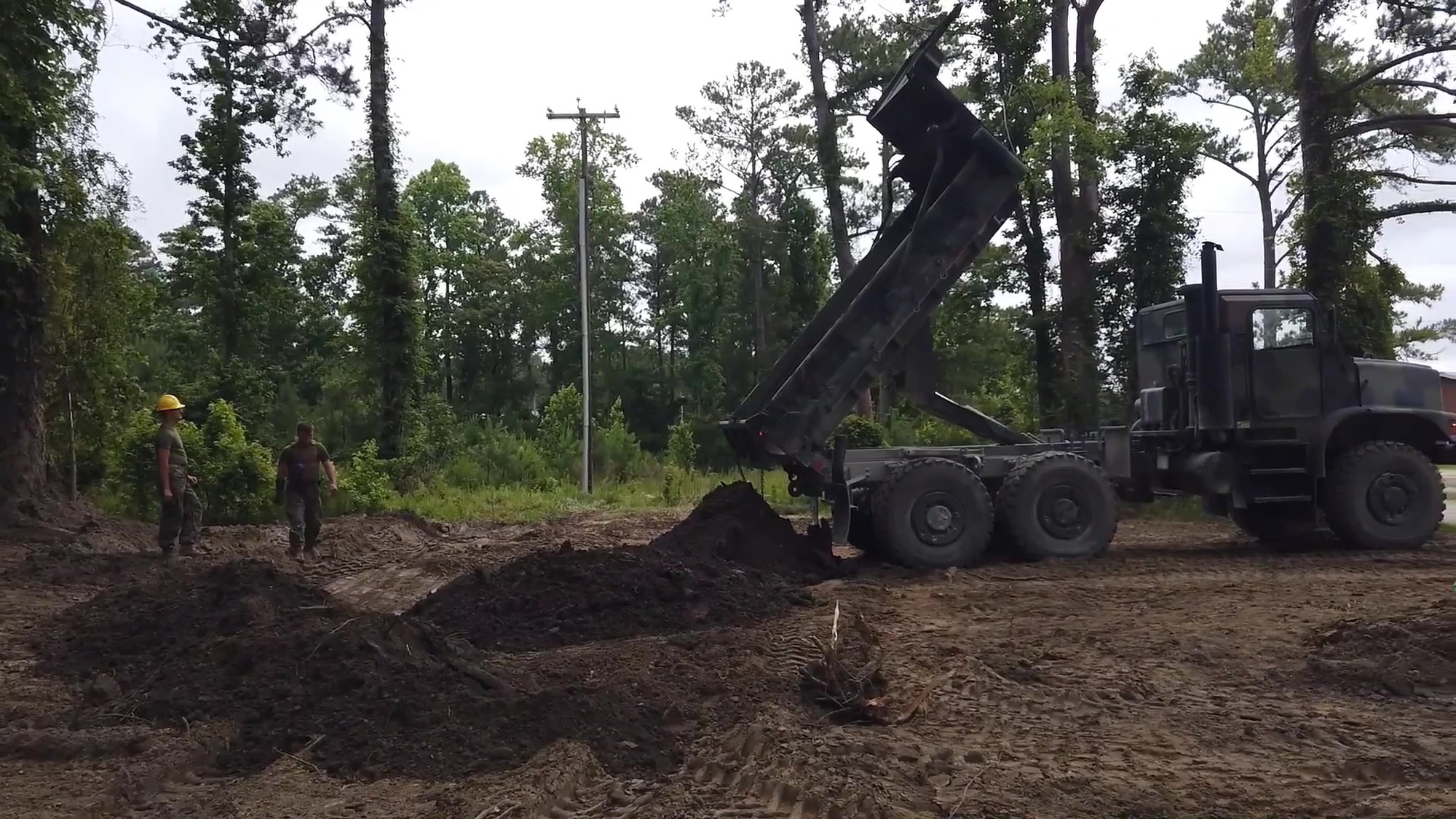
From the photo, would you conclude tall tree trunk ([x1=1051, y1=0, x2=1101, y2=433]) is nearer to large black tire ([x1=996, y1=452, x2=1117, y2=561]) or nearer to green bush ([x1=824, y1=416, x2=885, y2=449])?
green bush ([x1=824, y1=416, x2=885, y2=449])

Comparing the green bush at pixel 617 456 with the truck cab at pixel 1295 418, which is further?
the green bush at pixel 617 456

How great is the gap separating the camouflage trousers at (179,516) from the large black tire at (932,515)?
7626 millimetres

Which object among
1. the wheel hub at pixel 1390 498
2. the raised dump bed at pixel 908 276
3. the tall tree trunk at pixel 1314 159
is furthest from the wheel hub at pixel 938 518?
the tall tree trunk at pixel 1314 159

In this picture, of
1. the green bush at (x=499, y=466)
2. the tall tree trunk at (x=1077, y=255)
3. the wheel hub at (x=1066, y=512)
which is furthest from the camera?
the green bush at (x=499, y=466)

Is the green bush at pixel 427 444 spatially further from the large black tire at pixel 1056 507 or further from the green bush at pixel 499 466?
the large black tire at pixel 1056 507

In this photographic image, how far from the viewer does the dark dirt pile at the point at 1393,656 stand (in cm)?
675

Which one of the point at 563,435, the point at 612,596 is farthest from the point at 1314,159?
the point at 563,435

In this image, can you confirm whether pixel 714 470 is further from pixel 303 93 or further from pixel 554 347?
pixel 554 347

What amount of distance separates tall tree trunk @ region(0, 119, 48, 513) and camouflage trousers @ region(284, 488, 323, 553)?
391cm

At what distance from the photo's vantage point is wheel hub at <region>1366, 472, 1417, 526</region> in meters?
12.3

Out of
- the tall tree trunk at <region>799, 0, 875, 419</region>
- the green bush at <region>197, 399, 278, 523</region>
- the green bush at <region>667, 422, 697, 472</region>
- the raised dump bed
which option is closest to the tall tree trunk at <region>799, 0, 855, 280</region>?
the tall tree trunk at <region>799, 0, 875, 419</region>

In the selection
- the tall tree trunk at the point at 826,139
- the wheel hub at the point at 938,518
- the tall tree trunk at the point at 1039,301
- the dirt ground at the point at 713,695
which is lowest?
the dirt ground at the point at 713,695

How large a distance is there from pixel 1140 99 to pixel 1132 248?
9.36 ft

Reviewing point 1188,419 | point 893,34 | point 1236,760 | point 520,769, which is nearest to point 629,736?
point 520,769
